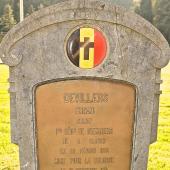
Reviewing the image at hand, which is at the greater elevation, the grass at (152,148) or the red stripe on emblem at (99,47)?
the red stripe on emblem at (99,47)

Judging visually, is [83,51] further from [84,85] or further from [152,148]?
[152,148]

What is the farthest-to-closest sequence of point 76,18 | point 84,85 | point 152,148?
point 152,148 < point 84,85 < point 76,18

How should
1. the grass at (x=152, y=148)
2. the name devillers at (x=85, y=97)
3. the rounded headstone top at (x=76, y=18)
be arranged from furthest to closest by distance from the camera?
the grass at (x=152, y=148) < the name devillers at (x=85, y=97) < the rounded headstone top at (x=76, y=18)

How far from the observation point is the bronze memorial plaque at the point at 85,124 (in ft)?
12.5

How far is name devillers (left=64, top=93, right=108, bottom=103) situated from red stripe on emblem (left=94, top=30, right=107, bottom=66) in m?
0.28

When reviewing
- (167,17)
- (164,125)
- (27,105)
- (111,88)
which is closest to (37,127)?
(27,105)

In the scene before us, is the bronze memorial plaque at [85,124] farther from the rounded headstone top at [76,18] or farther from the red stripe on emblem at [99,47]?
the rounded headstone top at [76,18]

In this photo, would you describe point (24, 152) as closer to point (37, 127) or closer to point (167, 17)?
point (37, 127)

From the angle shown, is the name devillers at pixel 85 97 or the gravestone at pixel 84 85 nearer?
the gravestone at pixel 84 85

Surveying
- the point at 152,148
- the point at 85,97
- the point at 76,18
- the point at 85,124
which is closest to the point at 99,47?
the point at 76,18

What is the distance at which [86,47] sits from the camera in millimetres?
3715

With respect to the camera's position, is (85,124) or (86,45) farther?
(85,124)

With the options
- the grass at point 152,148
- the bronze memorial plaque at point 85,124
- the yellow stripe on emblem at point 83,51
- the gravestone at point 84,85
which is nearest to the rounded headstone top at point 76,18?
the gravestone at point 84,85

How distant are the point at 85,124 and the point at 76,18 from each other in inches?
36.0
